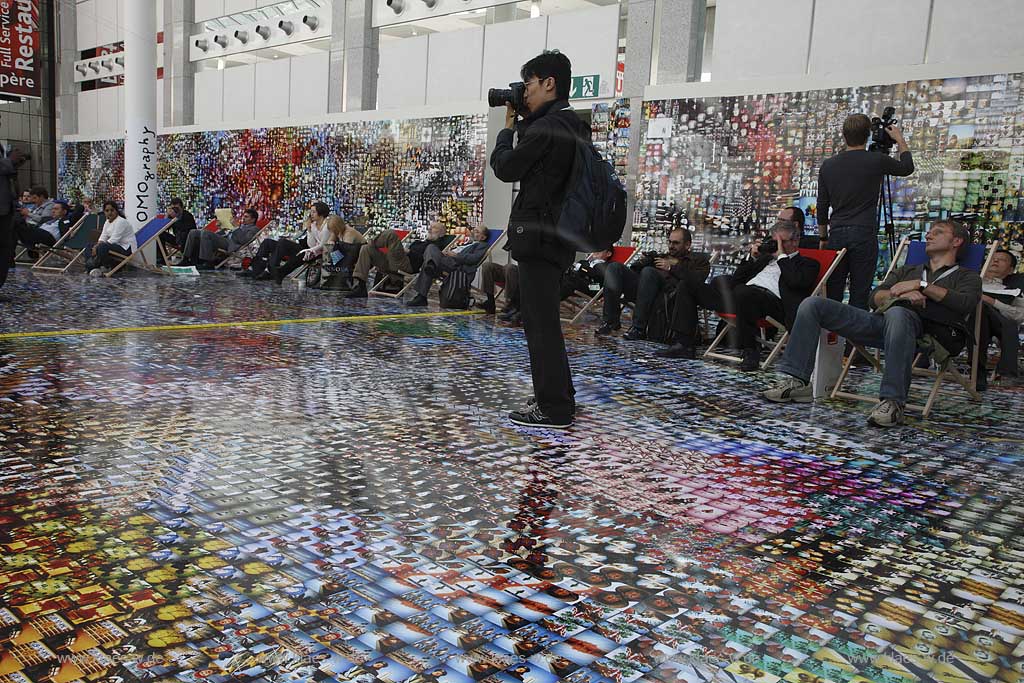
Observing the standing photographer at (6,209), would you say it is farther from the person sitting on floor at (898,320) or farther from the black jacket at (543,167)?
the person sitting on floor at (898,320)

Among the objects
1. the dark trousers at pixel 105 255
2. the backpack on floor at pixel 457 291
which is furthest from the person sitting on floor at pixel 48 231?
the backpack on floor at pixel 457 291

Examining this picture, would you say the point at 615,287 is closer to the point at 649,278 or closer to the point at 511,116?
the point at 649,278

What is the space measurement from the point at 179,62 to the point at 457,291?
11150 mm

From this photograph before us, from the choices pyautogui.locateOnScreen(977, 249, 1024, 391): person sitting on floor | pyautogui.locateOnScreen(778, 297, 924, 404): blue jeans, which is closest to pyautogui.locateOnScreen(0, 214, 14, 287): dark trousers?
pyautogui.locateOnScreen(778, 297, 924, 404): blue jeans

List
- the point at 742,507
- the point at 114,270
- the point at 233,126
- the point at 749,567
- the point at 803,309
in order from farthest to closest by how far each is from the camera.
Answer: the point at 233,126 < the point at 114,270 < the point at 803,309 < the point at 742,507 < the point at 749,567

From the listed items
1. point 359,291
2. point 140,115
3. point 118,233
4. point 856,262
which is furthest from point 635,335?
point 140,115

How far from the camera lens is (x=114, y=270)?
9.62 metres

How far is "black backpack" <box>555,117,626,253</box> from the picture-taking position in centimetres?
321

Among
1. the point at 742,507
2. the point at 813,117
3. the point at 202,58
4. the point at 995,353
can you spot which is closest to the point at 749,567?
the point at 742,507

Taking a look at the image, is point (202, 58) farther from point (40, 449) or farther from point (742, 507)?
point (742, 507)

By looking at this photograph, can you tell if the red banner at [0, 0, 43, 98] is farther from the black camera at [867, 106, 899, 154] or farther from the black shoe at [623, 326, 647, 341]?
the black camera at [867, 106, 899, 154]

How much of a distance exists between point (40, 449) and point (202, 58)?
15.1m

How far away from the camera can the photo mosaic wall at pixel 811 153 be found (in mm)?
6574

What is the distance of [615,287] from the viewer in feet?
22.1
